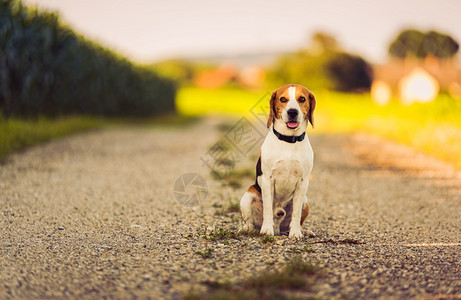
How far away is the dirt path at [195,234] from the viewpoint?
2.88m

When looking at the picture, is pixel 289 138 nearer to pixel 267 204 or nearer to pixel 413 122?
pixel 267 204

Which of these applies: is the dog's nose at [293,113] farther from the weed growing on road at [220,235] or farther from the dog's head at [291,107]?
the weed growing on road at [220,235]

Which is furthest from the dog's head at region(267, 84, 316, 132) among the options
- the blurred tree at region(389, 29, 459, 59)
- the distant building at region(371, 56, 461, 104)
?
the blurred tree at region(389, 29, 459, 59)

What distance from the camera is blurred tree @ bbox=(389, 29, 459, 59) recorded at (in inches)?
2157

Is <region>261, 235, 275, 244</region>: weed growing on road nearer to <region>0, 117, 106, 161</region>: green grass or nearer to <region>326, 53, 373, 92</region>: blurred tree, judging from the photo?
<region>0, 117, 106, 161</region>: green grass

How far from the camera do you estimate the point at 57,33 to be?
12156 millimetres

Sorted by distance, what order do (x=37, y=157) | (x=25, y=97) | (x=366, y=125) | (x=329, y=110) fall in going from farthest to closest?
(x=329, y=110) < (x=366, y=125) < (x=25, y=97) < (x=37, y=157)

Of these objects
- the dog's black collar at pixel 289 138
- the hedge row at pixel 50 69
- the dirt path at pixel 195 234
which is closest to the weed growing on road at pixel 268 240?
the dirt path at pixel 195 234

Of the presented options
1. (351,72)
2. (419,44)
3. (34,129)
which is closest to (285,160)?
(34,129)

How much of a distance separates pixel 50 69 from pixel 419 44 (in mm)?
61585

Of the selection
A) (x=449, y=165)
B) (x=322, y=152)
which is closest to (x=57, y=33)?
(x=322, y=152)

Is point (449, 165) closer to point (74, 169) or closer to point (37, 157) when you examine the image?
point (74, 169)

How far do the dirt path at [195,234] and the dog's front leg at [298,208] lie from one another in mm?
104

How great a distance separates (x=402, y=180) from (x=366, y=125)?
955cm
